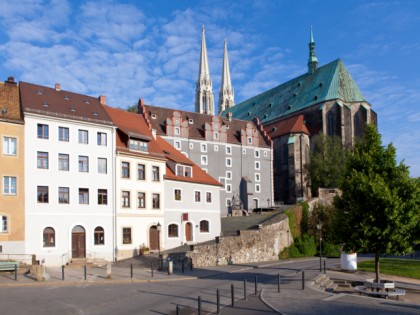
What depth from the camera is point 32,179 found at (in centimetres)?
3441

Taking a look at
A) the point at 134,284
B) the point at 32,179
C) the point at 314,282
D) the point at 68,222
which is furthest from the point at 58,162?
the point at 314,282

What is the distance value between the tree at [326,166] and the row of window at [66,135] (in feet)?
143

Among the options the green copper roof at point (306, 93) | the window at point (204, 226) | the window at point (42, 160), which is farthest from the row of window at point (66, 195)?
the green copper roof at point (306, 93)

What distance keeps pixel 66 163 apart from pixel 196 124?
38.0 m

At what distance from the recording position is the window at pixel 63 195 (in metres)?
35.8

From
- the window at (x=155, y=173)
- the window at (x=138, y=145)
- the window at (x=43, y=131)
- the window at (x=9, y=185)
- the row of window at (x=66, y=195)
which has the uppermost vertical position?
the window at (x=43, y=131)

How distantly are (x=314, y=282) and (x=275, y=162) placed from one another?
2499 inches

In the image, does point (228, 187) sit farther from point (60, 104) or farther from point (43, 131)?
point (43, 131)

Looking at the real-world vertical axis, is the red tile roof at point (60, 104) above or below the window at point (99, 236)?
above

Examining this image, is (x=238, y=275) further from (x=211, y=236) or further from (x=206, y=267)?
(x=211, y=236)

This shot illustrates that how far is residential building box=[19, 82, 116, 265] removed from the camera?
1357 inches

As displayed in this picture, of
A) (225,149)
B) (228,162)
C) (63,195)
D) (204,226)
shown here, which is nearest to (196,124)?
(225,149)

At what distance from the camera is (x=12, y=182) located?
33.6m

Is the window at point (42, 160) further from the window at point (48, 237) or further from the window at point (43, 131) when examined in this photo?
the window at point (48, 237)
